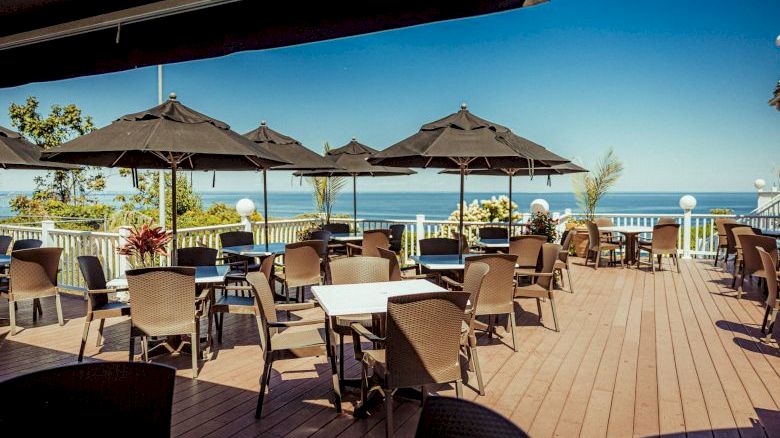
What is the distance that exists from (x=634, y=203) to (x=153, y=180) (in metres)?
66.2

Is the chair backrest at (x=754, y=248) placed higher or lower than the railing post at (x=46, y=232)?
lower

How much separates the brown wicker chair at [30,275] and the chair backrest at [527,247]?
5.14m

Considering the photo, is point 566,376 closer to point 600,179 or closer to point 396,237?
point 396,237

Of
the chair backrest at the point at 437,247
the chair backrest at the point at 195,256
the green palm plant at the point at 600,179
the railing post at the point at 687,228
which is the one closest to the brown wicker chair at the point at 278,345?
the chair backrest at the point at 195,256

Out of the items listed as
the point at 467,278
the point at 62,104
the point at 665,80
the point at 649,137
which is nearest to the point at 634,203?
the point at 649,137

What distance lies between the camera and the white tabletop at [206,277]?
4.29m

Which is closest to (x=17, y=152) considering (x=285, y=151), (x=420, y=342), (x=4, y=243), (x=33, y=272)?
(x=33, y=272)

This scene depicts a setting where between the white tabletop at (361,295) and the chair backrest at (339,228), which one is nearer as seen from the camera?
the white tabletop at (361,295)

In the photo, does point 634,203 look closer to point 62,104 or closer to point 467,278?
point 62,104

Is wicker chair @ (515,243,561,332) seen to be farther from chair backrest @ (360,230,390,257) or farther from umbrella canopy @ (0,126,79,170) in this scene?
umbrella canopy @ (0,126,79,170)

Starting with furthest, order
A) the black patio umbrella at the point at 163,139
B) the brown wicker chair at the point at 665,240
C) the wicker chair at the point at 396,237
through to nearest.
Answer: the wicker chair at the point at 396,237 < the brown wicker chair at the point at 665,240 < the black patio umbrella at the point at 163,139

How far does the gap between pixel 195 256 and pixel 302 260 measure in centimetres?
117

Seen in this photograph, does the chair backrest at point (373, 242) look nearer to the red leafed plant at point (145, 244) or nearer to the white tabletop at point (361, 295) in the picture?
the white tabletop at point (361, 295)

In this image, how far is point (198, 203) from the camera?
21453mm
